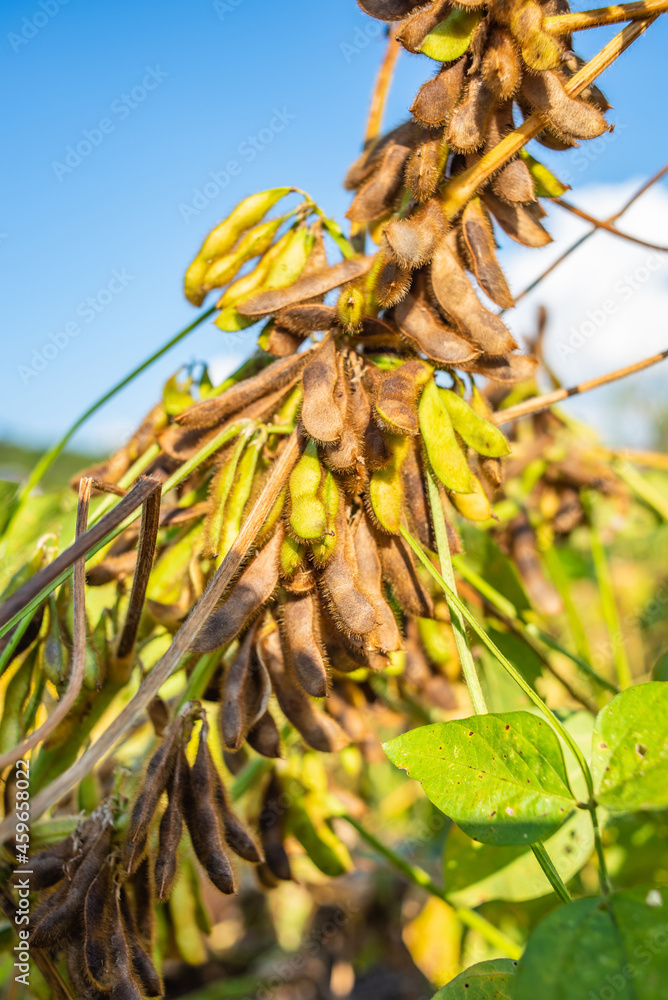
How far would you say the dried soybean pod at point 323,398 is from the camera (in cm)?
83

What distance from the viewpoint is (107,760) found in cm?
133

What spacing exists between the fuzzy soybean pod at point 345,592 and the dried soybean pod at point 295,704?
0.40 ft

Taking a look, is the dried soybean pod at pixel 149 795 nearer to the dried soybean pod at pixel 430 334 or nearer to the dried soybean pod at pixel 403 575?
the dried soybean pod at pixel 403 575

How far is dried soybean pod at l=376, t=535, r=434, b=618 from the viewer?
0.96 metres

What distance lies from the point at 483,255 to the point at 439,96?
0.65 ft

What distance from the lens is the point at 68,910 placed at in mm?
858

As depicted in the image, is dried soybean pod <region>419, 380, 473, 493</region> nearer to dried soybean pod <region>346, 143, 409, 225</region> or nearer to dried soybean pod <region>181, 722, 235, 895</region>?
dried soybean pod <region>346, 143, 409, 225</region>

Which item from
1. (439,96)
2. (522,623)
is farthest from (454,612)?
(439,96)

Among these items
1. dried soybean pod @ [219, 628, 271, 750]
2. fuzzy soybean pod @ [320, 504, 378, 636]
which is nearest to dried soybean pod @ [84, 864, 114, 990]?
dried soybean pod @ [219, 628, 271, 750]

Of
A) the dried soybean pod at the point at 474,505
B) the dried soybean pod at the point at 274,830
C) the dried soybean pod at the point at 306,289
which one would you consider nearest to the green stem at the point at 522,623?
the dried soybean pod at the point at 474,505

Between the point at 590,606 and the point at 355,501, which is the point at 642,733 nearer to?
the point at 355,501

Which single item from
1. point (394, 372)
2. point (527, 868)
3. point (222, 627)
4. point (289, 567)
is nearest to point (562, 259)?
point (394, 372)

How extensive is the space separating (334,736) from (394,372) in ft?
1.76

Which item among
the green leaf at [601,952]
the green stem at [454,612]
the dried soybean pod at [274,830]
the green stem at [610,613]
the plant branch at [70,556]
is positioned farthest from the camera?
the green stem at [610,613]
